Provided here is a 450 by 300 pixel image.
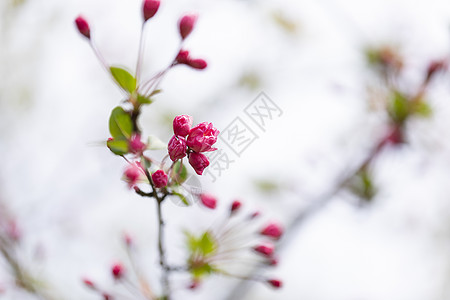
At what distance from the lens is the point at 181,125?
1233 mm

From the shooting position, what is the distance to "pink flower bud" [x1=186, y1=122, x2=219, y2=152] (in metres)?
1.24

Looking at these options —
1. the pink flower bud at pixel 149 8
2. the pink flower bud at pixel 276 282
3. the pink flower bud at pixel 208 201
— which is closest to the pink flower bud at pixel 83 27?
the pink flower bud at pixel 149 8

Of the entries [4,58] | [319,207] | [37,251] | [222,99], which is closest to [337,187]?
[319,207]

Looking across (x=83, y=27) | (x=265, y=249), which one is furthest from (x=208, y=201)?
(x=83, y=27)

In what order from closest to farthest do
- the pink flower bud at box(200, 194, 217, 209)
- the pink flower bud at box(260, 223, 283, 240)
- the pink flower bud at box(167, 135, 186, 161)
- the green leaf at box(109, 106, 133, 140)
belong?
the pink flower bud at box(167, 135, 186, 161) < the green leaf at box(109, 106, 133, 140) < the pink flower bud at box(200, 194, 217, 209) < the pink flower bud at box(260, 223, 283, 240)

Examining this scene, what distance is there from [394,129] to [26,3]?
9.88 feet

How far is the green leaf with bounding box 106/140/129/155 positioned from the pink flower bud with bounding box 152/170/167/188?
11cm

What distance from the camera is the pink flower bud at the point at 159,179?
1.23m

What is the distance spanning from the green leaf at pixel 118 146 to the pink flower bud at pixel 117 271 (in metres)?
0.70

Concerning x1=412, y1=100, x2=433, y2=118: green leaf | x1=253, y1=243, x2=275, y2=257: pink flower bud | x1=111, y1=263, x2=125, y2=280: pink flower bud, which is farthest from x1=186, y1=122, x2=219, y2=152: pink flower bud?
x1=412, y1=100, x2=433, y2=118: green leaf

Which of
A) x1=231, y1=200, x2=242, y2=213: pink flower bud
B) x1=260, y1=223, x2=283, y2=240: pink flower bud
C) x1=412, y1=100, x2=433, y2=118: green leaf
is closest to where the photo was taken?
x1=231, y1=200, x2=242, y2=213: pink flower bud

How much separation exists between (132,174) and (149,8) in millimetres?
539

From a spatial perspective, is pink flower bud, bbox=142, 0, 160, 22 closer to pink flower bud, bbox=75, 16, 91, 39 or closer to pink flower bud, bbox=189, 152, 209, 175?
pink flower bud, bbox=75, 16, 91, 39

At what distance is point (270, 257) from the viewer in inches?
72.5
